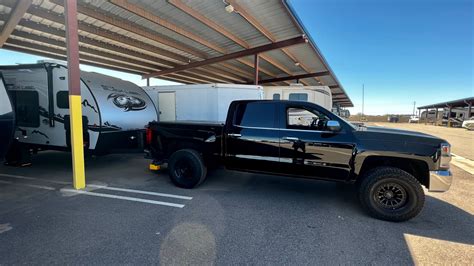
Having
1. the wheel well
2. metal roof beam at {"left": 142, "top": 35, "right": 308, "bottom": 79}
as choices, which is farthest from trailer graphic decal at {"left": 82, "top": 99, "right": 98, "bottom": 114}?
metal roof beam at {"left": 142, "top": 35, "right": 308, "bottom": 79}

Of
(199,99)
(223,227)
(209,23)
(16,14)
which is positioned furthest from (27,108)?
(223,227)

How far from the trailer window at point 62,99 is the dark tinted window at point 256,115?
4.80 metres

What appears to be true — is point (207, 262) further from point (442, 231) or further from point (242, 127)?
point (442, 231)

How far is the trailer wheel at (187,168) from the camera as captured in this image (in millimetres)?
5266

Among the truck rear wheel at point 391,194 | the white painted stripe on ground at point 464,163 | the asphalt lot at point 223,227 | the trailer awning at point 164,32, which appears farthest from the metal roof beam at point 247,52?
the truck rear wheel at point 391,194

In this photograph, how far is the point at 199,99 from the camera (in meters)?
9.10

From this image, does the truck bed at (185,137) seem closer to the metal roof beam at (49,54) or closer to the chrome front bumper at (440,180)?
the chrome front bumper at (440,180)

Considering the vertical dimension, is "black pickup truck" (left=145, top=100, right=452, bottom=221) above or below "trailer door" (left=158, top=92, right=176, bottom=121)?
below

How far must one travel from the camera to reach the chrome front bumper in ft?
12.4

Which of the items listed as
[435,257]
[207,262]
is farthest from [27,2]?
[435,257]

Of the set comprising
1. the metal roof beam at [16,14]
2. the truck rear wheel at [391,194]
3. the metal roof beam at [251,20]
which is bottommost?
the truck rear wheel at [391,194]

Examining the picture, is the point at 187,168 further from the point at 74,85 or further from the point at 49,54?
the point at 49,54

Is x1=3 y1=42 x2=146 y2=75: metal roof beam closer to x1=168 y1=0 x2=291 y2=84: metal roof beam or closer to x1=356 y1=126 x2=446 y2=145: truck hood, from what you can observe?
x1=168 y1=0 x2=291 y2=84: metal roof beam

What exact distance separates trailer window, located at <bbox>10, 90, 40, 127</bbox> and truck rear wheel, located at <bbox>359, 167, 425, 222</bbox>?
333 inches
